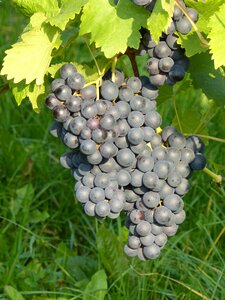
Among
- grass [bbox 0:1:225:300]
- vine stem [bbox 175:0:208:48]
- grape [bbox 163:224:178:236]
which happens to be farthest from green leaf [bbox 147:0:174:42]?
grass [bbox 0:1:225:300]

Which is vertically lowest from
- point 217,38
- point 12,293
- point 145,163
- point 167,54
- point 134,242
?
point 12,293

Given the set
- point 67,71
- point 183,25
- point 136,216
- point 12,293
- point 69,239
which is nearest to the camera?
point 183,25

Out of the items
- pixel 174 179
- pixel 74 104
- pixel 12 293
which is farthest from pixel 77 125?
pixel 12 293

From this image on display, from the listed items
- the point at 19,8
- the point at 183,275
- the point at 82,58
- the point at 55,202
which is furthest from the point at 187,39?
the point at 82,58

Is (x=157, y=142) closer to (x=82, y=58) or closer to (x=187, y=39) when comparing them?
(x=187, y=39)

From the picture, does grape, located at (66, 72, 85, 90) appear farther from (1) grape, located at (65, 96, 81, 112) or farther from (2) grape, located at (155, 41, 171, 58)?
(2) grape, located at (155, 41, 171, 58)

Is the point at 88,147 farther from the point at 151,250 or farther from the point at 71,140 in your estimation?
the point at 151,250

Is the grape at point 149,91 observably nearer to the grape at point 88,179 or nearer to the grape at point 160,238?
the grape at point 88,179
